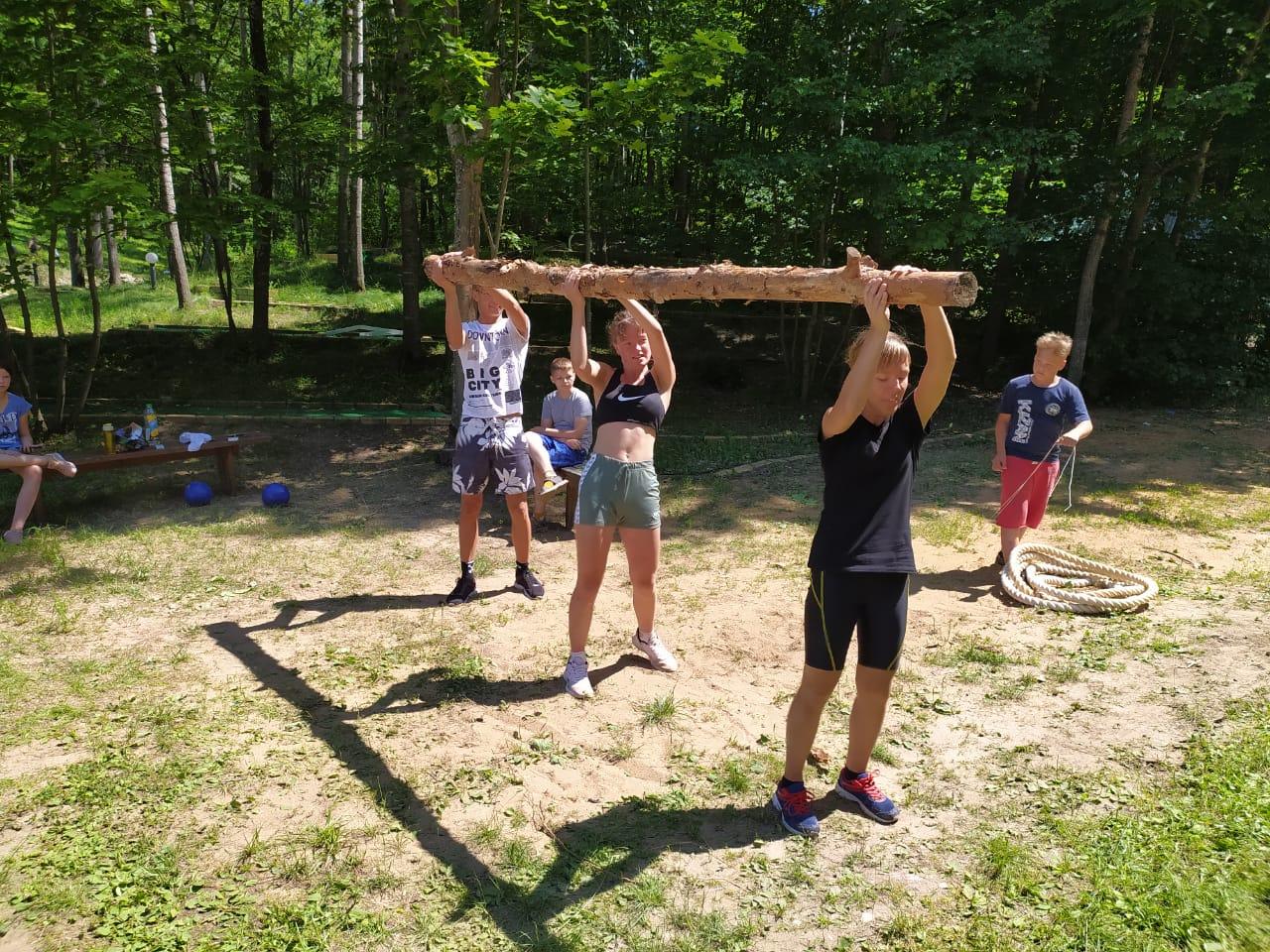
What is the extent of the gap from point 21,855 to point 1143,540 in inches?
306

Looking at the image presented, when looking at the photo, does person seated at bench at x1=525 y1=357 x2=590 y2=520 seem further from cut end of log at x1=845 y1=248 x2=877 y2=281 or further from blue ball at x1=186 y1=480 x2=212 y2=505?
cut end of log at x1=845 y1=248 x2=877 y2=281

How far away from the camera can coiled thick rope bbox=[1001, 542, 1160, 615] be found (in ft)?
17.9

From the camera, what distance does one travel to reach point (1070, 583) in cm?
589

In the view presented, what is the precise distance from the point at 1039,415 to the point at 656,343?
317 centimetres

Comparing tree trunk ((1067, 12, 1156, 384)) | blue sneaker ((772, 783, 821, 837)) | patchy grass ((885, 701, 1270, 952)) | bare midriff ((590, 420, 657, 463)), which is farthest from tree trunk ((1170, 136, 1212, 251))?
blue sneaker ((772, 783, 821, 837))

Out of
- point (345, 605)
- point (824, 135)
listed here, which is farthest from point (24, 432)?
point (824, 135)

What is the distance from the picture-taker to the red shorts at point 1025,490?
19.1 feet

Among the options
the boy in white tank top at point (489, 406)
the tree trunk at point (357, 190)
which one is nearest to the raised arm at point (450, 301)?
the boy in white tank top at point (489, 406)

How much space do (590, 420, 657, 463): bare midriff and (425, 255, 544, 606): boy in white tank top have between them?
138 cm

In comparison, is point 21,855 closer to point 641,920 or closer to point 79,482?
point 641,920

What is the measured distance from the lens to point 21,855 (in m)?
3.23

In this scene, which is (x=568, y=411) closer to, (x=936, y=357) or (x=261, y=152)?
(x=936, y=357)

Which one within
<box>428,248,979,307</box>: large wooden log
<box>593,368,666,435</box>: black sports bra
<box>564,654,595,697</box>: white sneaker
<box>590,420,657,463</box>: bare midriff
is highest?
<box>428,248,979,307</box>: large wooden log

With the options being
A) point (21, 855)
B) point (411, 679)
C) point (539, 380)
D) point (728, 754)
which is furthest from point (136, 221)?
point (728, 754)
